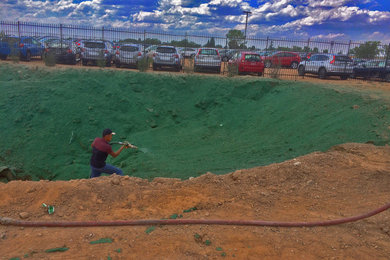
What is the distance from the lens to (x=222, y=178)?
552cm

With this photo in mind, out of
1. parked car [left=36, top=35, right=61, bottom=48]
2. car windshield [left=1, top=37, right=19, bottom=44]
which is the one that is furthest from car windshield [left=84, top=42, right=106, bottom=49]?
car windshield [left=1, top=37, right=19, bottom=44]

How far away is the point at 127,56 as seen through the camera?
18.7m

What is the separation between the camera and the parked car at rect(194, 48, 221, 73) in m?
18.0

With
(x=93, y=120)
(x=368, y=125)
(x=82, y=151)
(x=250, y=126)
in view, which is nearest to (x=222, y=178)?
(x=368, y=125)

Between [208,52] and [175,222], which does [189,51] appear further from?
[175,222]

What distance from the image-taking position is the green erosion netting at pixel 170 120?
8.61 meters

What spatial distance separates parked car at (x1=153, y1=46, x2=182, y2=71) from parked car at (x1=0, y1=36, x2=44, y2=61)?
7.98m

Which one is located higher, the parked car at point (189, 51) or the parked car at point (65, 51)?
the parked car at point (189, 51)

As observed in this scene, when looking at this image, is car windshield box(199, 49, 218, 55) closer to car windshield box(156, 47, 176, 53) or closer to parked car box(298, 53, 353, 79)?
car windshield box(156, 47, 176, 53)

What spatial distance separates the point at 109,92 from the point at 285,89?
8.00 metres

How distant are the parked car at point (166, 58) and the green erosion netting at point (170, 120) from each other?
12.9ft

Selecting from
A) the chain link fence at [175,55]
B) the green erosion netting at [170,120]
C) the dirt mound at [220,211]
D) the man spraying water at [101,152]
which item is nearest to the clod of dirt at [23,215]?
the dirt mound at [220,211]

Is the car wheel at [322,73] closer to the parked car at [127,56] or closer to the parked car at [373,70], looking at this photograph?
the parked car at [373,70]

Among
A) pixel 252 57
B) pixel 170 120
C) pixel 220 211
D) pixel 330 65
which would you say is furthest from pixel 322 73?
pixel 220 211
